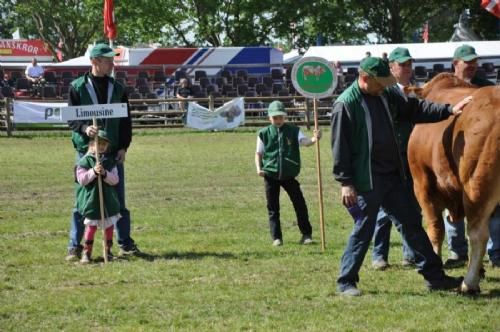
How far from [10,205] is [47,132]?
16085mm

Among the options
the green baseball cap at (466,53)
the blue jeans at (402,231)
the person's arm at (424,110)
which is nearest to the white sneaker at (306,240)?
the blue jeans at (402,231)

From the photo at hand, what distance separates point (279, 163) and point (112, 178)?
219 cm

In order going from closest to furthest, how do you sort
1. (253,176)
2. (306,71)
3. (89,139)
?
1. (89,139)
2. (306,71)
3. (253,176)

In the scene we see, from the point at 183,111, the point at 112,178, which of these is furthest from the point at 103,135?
the point at 183,111

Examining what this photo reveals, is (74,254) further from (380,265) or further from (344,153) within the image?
(344,153)

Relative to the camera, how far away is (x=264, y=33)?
52.5 m

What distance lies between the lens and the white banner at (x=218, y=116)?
30.7 m

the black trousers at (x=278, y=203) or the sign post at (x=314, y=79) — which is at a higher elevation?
the sign post at (x=314, y=79)

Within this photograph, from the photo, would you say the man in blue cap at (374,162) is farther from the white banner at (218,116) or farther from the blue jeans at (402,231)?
the white banner at (218,116)

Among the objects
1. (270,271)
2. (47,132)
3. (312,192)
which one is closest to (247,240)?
(270,271)

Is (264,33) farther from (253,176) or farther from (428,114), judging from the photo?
(428,114)

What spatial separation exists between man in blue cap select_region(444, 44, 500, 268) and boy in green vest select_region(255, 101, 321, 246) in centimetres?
212

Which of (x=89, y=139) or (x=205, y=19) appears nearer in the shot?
(x=89, y=139)

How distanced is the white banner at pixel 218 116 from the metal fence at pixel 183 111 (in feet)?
1.38
